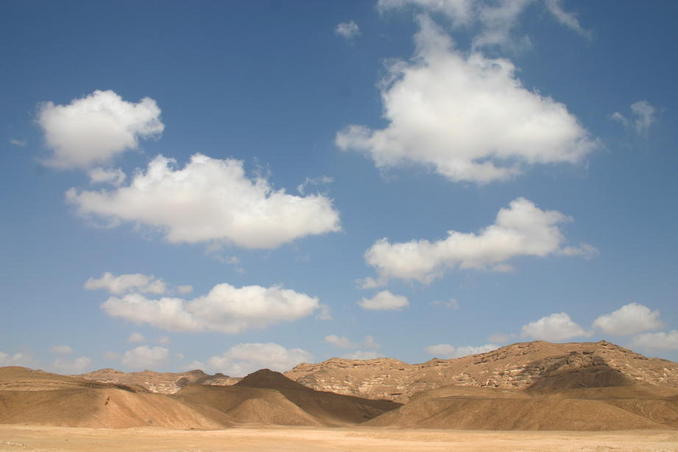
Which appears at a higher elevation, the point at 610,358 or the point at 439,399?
the point at 610,358

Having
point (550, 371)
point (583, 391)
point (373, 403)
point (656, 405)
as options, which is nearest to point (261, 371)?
point (373, 403)

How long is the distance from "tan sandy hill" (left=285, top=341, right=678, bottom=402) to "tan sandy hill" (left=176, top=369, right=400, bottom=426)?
53.6 feet

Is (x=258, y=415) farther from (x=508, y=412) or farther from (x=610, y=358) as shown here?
(x=610, y=358)

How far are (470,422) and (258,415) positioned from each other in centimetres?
4729

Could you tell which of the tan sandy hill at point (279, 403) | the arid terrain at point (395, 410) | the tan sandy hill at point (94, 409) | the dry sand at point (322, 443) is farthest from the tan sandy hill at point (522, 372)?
the tan sandy hill at point (94, 409)

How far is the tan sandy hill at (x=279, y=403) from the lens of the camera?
124 m

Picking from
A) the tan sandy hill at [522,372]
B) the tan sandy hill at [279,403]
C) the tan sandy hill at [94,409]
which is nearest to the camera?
the tan sandy hill at [94,409]

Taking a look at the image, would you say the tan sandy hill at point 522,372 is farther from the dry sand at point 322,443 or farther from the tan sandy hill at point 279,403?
the dry sand at point 322,443

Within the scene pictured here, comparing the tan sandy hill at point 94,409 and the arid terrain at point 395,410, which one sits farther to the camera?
the tan sandy hill at point 94,409

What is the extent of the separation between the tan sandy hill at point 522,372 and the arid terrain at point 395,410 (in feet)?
1.41

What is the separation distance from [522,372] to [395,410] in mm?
56543

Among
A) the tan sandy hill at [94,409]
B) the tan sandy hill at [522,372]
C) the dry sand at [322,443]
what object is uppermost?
the tan sandy hill at [522,372]

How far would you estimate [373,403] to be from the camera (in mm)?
171375

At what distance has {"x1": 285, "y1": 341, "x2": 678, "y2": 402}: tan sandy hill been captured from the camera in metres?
142
